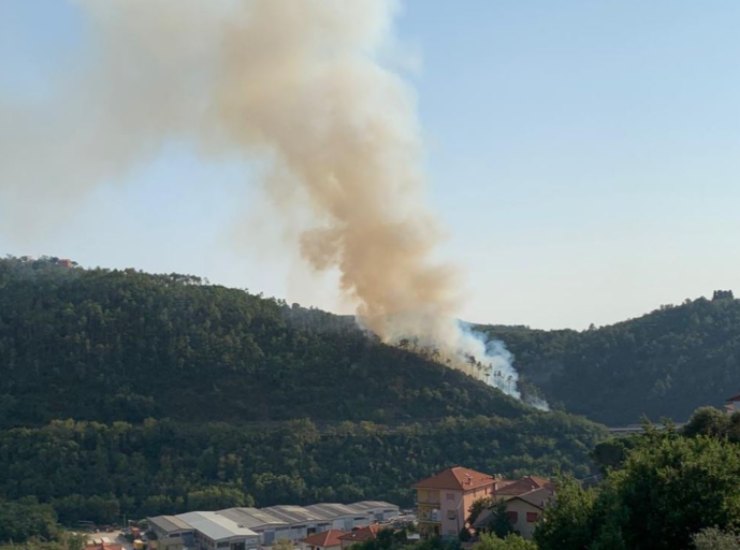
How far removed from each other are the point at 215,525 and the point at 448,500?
15322mm

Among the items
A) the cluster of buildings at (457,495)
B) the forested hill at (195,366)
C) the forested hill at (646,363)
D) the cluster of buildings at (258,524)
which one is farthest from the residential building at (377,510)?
the forested hill at (646,363)

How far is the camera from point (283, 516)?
53.2 meters

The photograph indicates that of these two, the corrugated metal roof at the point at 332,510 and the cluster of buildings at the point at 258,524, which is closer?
the cluster of buildings at the point at 258,524

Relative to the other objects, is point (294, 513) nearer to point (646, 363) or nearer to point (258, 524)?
point (258, 524)

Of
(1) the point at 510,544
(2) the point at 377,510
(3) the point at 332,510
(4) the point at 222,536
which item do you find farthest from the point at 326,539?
(1) the point at 510,544

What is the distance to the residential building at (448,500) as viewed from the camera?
39125mm

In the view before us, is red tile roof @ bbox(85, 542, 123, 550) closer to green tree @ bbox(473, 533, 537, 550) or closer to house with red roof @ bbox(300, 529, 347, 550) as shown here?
house with red roof @ bbox(300, 529, 347, 550)

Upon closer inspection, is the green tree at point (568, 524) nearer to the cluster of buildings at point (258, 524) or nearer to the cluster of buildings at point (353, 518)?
the cluster of buildings at point (353, 518)

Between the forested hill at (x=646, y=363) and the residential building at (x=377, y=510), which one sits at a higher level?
the forested hill at (x=646, y=363)

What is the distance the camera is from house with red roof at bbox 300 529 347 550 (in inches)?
1746

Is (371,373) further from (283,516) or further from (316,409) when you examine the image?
(283,516)

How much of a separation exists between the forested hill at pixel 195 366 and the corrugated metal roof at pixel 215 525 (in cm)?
1452

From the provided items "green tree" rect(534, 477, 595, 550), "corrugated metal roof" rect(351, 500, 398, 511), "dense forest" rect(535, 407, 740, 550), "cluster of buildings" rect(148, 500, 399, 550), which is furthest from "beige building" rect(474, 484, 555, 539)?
"corrugated metal roof" rect(351, 500, 398, 511)

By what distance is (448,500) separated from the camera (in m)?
39.6
